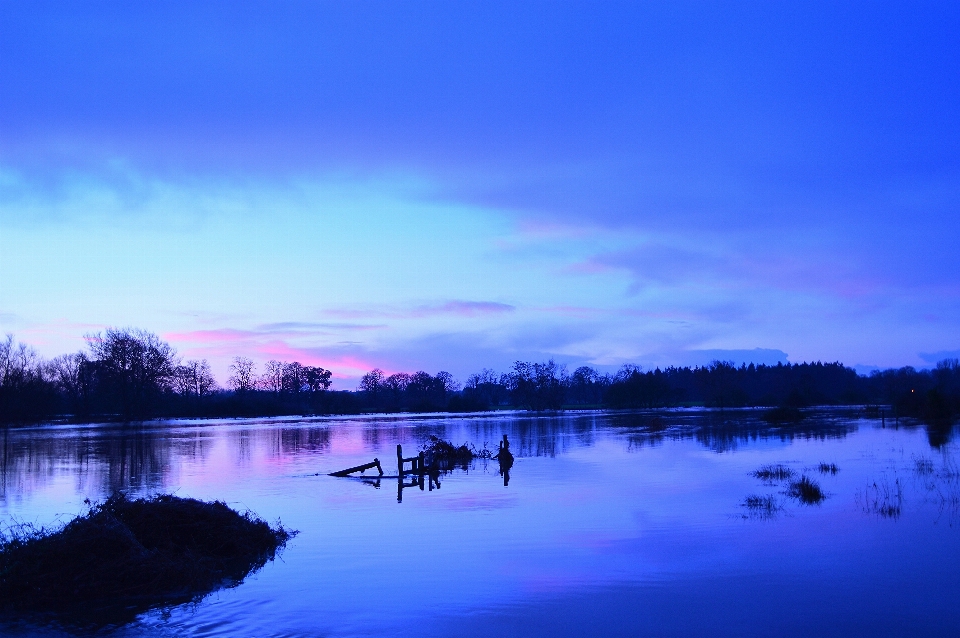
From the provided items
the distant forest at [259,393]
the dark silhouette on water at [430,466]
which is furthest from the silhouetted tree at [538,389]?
the dark silhouette on water at [430,466]

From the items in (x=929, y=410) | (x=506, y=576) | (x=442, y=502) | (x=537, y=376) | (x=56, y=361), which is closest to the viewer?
(x=506, y=576)

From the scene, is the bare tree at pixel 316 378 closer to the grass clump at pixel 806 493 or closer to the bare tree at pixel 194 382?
the bare tree at pixel 194 382

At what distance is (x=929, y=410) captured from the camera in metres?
71.1

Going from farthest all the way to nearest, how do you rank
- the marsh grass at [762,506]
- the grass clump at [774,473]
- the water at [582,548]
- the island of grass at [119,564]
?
the grass clump at [774,473], the marsh grass at [762,506], the island of grass at [119,564], the water at [582,548]

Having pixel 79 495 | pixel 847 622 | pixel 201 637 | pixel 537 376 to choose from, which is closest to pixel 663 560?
pixel 847 622

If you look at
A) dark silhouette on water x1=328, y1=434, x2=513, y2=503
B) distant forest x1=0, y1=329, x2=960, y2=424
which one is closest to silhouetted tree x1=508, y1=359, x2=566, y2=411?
distant forest x1=0, y1=329, x2=960, y2=424

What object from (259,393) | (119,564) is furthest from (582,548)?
(259,393)

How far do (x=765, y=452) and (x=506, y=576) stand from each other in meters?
34.1

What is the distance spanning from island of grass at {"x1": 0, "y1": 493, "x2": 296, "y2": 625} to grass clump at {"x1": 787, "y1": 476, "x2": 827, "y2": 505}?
57.4 feet

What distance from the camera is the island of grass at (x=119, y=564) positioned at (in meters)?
13.6

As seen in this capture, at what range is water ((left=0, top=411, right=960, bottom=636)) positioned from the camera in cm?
1271

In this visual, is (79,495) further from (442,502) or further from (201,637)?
(201,637)

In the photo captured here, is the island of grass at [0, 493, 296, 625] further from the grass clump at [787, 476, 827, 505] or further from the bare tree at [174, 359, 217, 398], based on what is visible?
the bare tree at [174, 359, 217, 398]

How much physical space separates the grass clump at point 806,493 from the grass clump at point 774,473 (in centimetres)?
324
